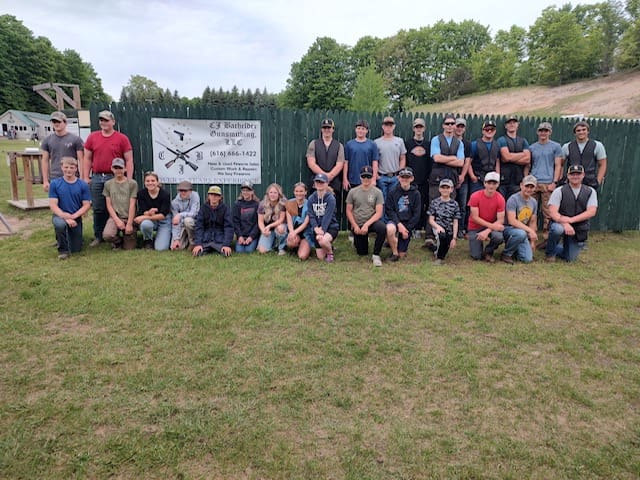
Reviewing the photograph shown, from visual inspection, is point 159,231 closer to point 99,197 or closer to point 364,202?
point 99,197

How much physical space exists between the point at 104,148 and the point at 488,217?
5.68 meters

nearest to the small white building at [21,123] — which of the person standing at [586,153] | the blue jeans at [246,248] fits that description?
the blue jeans at [246,248]

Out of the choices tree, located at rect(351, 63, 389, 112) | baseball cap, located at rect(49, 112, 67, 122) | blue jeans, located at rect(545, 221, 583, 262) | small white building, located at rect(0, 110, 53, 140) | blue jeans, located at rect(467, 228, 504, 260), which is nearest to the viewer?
baseball cap, located at rect(49, 112, 67, 122)

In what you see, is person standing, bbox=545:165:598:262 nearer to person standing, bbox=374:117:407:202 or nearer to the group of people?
the group of people

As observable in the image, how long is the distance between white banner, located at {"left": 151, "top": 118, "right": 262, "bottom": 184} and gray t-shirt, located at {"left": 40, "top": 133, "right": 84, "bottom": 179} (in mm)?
1187

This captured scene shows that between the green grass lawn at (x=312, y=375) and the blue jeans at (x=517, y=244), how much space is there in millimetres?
837

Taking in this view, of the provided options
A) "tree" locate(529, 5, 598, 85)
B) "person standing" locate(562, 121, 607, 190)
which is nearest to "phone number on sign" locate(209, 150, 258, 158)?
"person standing" locate(562, 121, 607, 190)

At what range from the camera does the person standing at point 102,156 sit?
6.26m

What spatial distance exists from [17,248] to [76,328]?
338cm

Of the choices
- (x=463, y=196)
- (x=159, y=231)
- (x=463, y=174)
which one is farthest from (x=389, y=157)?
(x=159, y=231)

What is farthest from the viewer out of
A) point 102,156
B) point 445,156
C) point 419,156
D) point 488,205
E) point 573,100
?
point 573,100

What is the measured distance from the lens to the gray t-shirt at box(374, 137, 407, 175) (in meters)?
6.93

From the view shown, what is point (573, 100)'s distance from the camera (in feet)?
147

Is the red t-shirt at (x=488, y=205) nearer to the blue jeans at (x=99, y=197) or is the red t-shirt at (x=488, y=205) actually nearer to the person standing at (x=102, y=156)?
the person standing at (x=102, y=156)
